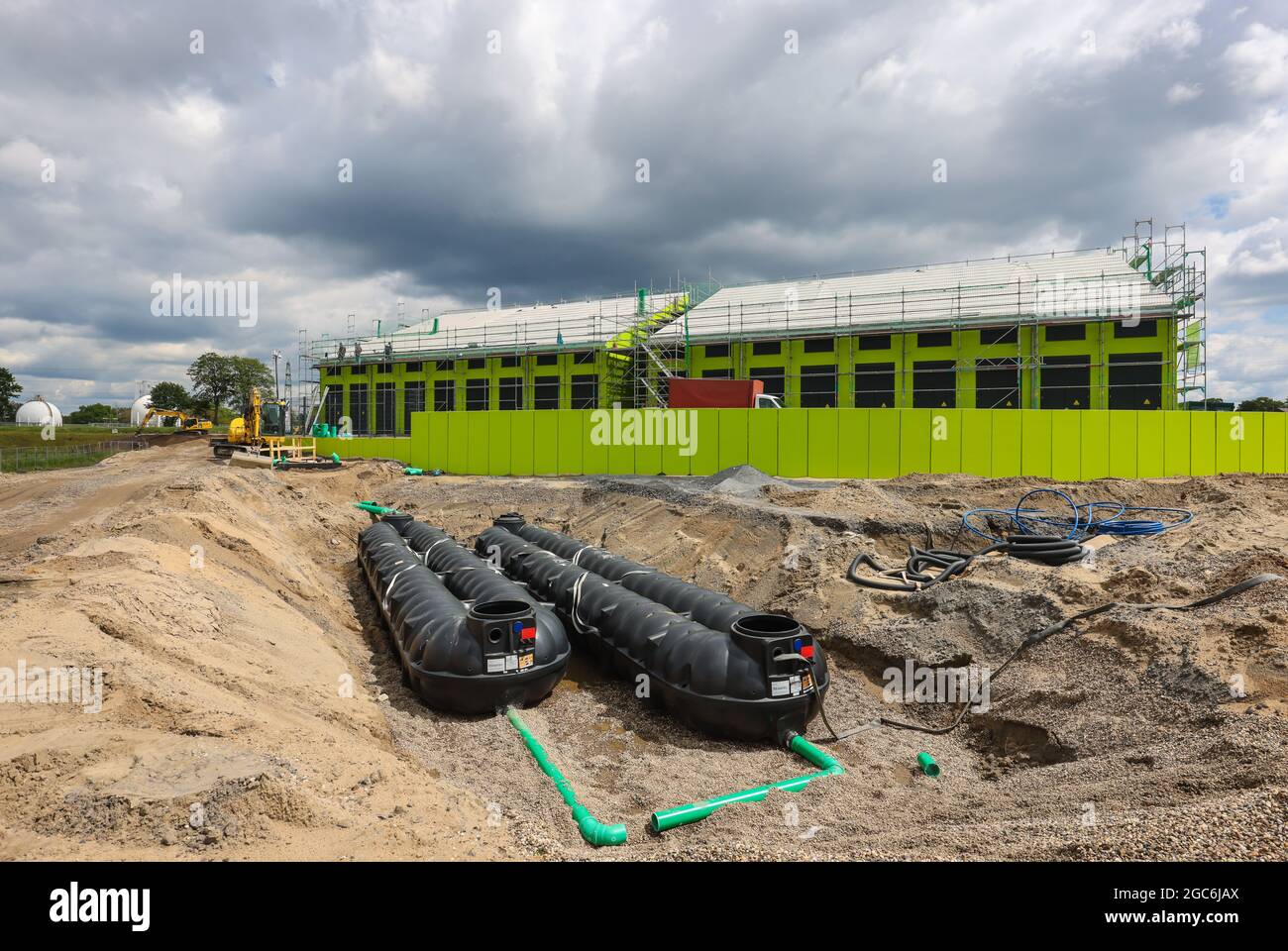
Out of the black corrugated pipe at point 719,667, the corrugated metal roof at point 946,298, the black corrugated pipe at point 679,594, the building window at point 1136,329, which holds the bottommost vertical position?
the black corrugated pipe at point 719,667

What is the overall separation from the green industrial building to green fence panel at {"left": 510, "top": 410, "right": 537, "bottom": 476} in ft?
40.5

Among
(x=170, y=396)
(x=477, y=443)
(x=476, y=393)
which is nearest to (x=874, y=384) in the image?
(x=477, y=443)

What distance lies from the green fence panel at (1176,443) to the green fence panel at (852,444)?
22.6ft

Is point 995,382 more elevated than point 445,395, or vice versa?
point 445,395

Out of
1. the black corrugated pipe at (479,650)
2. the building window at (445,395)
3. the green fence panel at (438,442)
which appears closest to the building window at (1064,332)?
the green fence panel at (438,442)

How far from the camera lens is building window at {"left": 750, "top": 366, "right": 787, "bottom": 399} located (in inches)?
1256

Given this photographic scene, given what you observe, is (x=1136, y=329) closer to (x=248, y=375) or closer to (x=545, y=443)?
(x=545, y=443)

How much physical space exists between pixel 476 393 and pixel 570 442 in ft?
67.9

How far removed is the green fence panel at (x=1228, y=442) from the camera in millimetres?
16625

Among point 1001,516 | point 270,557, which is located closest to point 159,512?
point 270,557

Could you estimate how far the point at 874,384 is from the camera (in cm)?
3045

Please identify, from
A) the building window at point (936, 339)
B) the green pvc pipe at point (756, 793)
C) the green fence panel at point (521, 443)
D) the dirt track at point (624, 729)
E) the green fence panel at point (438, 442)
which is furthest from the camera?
the building window at point (936, 339)

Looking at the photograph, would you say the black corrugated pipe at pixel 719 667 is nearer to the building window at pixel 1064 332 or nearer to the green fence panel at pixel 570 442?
the green fence panel at pixel 570 442

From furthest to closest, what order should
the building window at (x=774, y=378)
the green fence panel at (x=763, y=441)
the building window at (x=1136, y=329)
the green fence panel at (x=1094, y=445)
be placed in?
the building window at (x=774, y=378)
the building window at (x=1136, y=329)
the green fence panel at (x=763, y=441)
the green fence panel at (x=1094, y=445)
